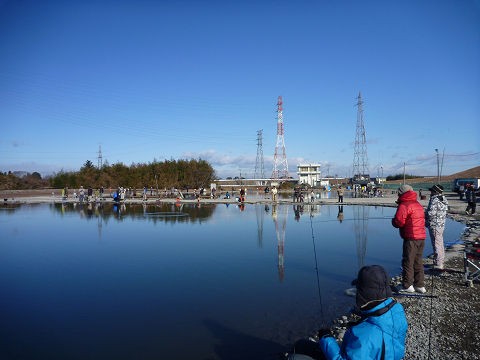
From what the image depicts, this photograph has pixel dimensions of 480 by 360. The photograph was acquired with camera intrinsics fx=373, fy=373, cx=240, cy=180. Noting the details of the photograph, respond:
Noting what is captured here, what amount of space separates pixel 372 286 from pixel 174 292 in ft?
19.0

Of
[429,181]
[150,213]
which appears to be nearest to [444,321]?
[150,213]

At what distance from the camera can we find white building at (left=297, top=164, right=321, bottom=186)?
9294 cm

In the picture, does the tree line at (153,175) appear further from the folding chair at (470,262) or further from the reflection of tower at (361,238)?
the folding chair at (470,262)

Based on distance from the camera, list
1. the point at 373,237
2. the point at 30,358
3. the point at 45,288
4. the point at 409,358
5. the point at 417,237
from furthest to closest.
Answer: the point at 373,237 < the point at 45,288 < the point at 417,237 < the point at 30,358 < the point at 409,358

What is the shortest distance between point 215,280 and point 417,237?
4.57m

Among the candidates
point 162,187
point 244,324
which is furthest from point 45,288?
point 162,187

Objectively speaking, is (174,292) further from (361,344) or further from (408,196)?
(361,344)

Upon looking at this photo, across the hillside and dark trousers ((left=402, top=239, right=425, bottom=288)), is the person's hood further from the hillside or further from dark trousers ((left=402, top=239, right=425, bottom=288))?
the hillside

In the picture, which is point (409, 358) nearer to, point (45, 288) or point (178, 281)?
point (178, 281)

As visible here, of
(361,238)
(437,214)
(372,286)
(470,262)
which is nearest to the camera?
(372,286)

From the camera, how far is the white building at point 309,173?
9294 centimetres

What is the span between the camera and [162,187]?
62.5 meters

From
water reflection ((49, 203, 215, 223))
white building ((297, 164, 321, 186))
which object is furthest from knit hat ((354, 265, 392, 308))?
white building ((297, 164, 321, 186))

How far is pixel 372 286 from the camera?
3053 mm
